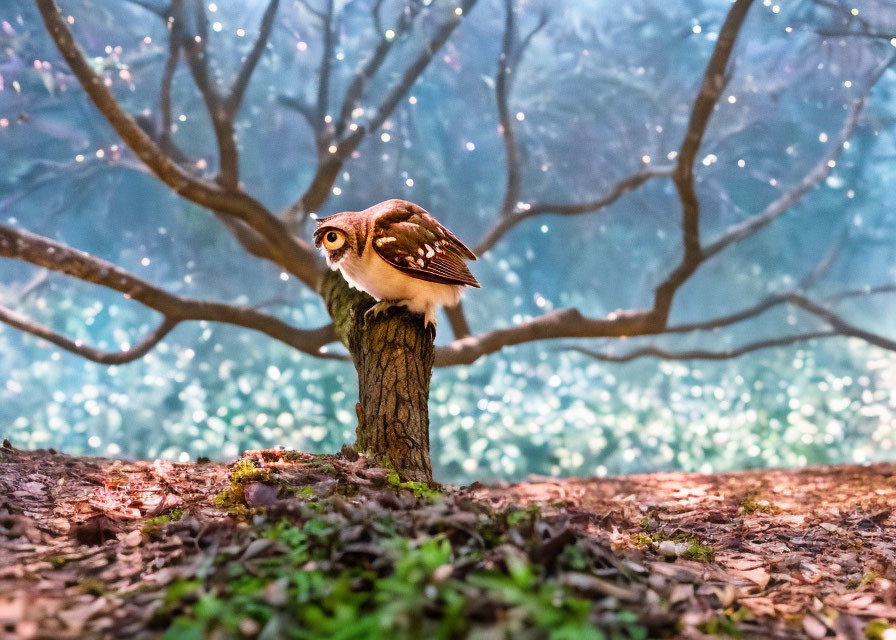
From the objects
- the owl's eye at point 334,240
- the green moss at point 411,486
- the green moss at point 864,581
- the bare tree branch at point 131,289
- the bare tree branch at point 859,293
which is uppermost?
the bare tree branch at point 859,293

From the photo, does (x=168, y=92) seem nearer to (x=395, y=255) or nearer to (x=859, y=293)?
(x=395, y=255)

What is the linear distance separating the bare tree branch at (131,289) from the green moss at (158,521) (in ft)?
7.58

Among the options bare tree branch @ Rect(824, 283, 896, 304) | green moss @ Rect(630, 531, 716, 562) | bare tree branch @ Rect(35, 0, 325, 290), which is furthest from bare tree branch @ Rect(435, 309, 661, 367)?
bare tree branch @ Rect(824, 283, 896, 304)

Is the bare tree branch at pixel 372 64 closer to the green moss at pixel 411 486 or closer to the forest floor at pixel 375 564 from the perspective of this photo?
the forest floor at pixel 375 564

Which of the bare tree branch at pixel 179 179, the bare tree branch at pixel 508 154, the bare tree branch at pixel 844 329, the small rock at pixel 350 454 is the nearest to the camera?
the small rock at pixel 350 454

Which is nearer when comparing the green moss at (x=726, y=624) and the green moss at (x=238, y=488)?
the green moss at (x=726, y=624)

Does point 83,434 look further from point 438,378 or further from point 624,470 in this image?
point 624,470

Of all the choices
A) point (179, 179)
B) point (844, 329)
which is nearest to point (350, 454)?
point (179, 179)

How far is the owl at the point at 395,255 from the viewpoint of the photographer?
2391mm

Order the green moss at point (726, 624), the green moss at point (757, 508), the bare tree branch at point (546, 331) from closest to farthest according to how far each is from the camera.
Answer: the green moss at point (726, 624) → the green moss at point (757, 508) → the bare tree branch at point (546, 331)

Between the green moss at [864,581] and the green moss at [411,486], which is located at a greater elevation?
the green moss at [411,486]

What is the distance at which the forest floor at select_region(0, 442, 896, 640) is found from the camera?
1100 mm

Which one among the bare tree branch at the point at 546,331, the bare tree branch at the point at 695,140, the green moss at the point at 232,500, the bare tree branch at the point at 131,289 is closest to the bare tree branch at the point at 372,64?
the bare tree branch at the point at 131,289

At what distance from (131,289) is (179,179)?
31.6 inches
